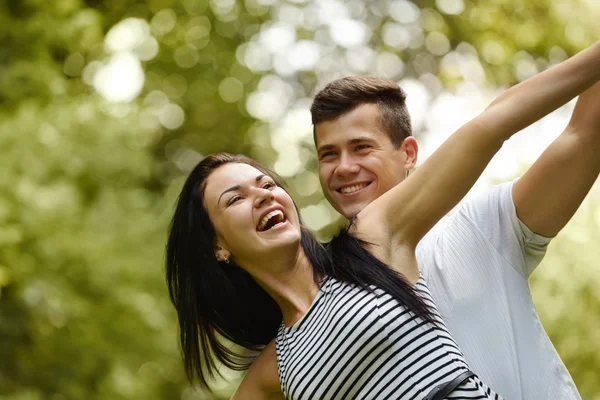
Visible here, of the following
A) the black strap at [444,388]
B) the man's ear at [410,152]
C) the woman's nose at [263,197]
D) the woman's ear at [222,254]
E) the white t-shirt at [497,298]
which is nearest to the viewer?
the black strap at [444,388]

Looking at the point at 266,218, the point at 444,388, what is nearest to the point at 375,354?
the point at 444,388

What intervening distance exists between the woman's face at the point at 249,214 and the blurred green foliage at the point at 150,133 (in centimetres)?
394

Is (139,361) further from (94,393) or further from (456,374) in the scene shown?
(456,374)

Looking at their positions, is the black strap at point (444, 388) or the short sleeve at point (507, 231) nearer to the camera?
the black strap at point (444, 388)

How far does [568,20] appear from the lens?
956cm

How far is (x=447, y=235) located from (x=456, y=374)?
0.43 m

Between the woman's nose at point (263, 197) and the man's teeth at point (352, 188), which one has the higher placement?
the man's teeth at point (352, 188)

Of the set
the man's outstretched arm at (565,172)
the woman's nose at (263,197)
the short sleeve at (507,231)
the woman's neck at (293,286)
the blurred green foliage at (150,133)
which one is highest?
the man's outstretched arm at (565,172)

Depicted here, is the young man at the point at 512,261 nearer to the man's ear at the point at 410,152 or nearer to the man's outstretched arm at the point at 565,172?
the man's outstretched arm at the point at 565,172

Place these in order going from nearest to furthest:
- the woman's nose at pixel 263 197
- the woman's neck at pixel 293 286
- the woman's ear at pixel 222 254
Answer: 1. the woman's neck at pixel 293 286
2. the woman's nose at pixel 263 197
3. the woman's ear at pixel 222 254

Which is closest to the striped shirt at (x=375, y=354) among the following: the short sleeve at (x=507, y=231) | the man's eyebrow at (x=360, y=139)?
the short sleeve at (x=507, y=231)

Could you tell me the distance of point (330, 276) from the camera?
2.27 m

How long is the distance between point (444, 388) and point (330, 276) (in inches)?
17.6

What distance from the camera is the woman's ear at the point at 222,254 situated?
2535 millimetres
